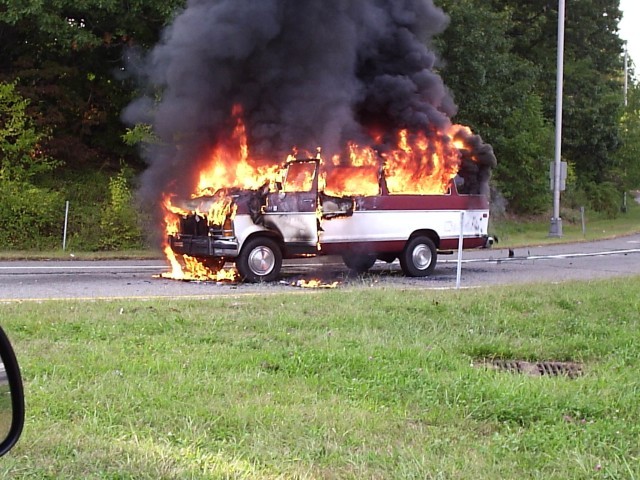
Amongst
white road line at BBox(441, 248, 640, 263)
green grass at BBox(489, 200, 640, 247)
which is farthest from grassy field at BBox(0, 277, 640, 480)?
green grass at BBox(489, 200, 640, 247)

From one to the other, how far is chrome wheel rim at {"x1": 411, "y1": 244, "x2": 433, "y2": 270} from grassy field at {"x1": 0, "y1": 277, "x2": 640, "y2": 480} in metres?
5.24

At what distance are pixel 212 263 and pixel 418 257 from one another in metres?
3.48

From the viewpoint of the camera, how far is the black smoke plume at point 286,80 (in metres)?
14.0

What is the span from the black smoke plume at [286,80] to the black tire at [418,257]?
1668mm

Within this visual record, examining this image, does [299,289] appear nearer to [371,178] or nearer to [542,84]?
[371,178]

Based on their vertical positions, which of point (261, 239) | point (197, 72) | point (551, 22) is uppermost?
point (551, 22)

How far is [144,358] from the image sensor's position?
19.0ft

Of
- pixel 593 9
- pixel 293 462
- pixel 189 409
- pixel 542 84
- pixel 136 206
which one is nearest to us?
pixel 293 462

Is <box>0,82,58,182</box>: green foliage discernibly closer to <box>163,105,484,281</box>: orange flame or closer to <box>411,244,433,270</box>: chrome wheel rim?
<box>163,105,484,281</box>: orange flame

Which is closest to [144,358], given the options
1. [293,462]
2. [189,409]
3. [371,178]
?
[189,409]

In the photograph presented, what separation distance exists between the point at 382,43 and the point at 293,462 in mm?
13144

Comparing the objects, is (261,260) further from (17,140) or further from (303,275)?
(17,140)

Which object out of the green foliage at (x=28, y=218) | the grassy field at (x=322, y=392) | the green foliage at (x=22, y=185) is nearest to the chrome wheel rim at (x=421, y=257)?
the grassy field at (x=322, y=392)

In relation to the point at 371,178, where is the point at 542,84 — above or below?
above
